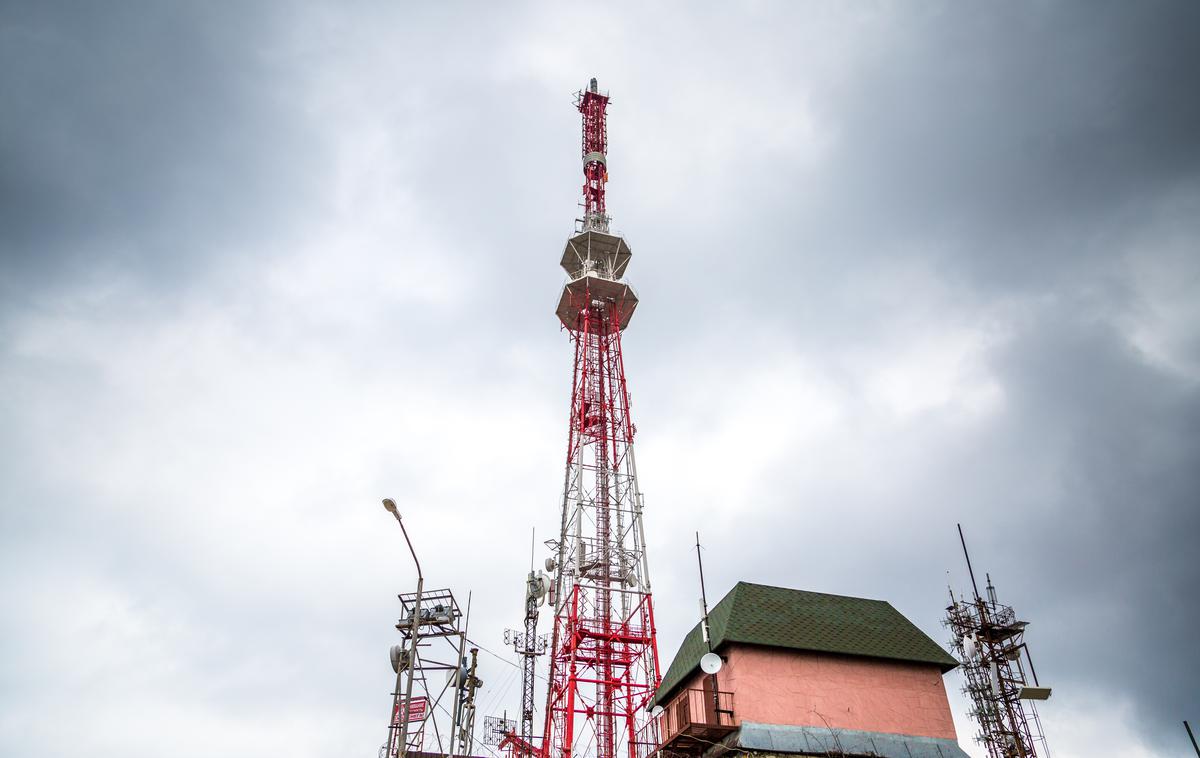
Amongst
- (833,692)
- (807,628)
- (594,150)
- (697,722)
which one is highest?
(594,150)

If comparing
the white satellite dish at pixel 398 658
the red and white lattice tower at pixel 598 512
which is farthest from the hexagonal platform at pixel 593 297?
the white satellite dish at pixel 398 658

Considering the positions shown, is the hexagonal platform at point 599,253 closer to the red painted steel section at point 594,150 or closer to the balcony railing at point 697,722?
the red painted steel section at point 594,150

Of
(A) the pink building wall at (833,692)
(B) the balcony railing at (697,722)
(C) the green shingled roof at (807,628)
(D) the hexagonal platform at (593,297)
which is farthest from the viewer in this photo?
(D) the hexagonal platform at (593,297)

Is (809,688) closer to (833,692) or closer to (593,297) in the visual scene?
(833,692)

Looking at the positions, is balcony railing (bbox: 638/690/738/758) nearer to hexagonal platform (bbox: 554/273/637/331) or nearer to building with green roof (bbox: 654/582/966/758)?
building with green roof (bbox: 654/582/966/758)

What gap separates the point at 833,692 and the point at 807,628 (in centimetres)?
236

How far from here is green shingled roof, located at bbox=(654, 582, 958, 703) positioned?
28.2 meters

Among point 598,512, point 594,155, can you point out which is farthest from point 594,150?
point 598,512

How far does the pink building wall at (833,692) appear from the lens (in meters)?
26.8

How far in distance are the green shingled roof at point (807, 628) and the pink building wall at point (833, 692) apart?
406mm

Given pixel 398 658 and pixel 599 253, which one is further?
pixel 599 253

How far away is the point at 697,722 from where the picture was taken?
89.4 feet

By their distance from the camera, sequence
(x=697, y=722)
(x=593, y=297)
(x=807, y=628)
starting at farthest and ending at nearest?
(x=593, y=297) < (x=807, y=628) < (x=697, y=722)

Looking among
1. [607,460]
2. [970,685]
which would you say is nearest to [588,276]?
[607,460]
